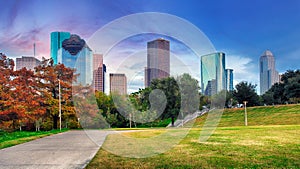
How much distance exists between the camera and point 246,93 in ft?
171

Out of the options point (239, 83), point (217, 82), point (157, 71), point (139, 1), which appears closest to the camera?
point (157, 71)

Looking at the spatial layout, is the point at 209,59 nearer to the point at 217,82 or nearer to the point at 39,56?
the point at 217,82

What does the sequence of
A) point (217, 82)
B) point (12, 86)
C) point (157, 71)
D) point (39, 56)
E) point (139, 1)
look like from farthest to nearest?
point (39, 56) < point (12, 86) < point (139, 1) < point (217, 82) < point (157, 71)

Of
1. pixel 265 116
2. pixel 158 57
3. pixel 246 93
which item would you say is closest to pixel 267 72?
pixel 246 93

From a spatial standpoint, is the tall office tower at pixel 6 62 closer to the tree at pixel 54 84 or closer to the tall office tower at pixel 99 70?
the tree at pixel 54 84

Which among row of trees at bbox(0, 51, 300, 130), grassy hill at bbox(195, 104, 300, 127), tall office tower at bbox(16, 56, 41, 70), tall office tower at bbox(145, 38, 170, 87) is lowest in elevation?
grassy hill at bbox(195, 104, 300, 127)

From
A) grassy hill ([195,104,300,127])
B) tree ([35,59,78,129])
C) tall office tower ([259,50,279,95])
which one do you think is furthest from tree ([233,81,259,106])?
tall office tower ([259,50,279,95])

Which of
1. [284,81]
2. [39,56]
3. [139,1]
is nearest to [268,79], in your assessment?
[284,81]

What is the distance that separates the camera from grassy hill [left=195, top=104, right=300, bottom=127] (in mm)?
31594

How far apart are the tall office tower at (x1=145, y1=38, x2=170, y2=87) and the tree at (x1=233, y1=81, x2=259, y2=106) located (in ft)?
147

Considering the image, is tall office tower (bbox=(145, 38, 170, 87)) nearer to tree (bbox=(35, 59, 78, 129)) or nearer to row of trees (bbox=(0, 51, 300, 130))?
row of trees (bbox=(0, 51, 300, 130))

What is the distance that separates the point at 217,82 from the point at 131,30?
13.8 feet

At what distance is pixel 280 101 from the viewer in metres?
56.3

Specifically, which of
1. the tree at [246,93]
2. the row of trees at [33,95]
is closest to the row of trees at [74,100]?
the row of trees at [33,95]
